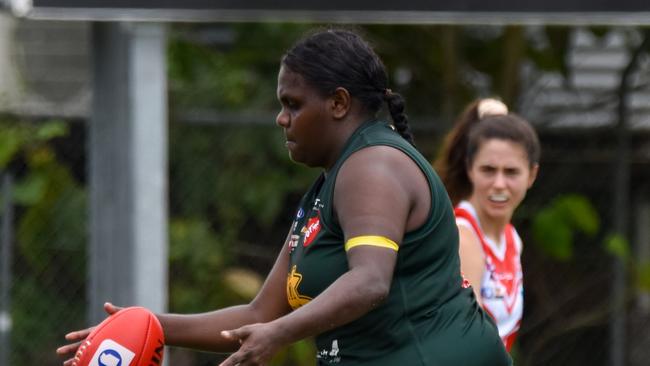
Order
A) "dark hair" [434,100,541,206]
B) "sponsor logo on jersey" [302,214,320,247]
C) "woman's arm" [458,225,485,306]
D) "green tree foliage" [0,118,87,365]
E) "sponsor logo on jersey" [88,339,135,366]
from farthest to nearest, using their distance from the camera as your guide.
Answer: "green tree foliage" [0,118,87,365] → "dark hair" [434,100,541,206] → "woman's arm" [458,225,485,306] → "sponsor logo on jersey" [88,339,135,366] → "sponsor logo on jersey" [302,214,320,247]

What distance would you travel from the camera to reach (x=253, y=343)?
295 cm

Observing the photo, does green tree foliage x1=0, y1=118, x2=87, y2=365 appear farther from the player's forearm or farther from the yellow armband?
the yellow armband

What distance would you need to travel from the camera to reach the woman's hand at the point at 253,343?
2.94 metres

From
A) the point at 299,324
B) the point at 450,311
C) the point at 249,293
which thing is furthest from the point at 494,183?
the point at 249,293

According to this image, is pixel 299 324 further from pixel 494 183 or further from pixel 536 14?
pixel 536 14

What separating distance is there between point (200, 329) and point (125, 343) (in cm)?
31

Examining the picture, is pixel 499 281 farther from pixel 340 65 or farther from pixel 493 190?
pixel 340 65

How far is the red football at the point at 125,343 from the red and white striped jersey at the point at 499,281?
1323 millimetres

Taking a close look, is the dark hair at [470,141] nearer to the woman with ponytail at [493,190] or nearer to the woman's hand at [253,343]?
the woman with ponytail at [493,190]

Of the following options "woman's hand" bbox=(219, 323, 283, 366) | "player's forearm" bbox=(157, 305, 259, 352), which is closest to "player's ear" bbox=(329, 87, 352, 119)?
"woman's hand" bbox=(219, 323, 283, 366)

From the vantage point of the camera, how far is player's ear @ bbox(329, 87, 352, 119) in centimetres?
337

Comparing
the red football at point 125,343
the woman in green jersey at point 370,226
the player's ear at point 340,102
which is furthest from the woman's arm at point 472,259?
the red football at point 125,343

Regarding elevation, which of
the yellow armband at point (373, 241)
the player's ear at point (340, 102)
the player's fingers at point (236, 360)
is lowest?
the player's fingers at point (236, 360)

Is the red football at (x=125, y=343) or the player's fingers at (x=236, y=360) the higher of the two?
the player's fingers at (x=236, y=360)
